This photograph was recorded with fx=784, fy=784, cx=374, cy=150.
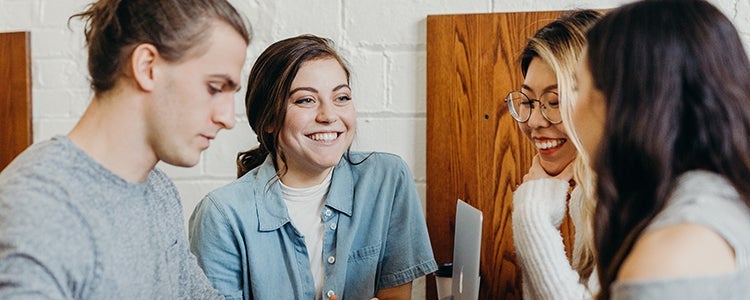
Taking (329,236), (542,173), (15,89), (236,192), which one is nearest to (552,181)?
(542,173)

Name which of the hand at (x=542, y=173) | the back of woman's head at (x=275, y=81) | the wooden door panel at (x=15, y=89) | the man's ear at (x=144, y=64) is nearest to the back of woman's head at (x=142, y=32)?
the man's ear at (x=144, y=64)

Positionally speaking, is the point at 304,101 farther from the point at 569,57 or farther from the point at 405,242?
the point at 569,57

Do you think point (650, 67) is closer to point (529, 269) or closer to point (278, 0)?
point (529, 269)

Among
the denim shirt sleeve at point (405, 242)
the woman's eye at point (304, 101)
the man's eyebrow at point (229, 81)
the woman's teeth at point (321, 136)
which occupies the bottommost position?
the denim shirt sleeve at point (405, 242)

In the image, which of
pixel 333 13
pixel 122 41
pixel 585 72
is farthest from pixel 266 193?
pixel 585 72

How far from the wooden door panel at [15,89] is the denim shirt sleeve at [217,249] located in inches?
24.9

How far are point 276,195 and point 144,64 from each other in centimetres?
55

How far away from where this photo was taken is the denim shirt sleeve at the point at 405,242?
59.8 inches

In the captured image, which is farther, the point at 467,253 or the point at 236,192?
the point at 236,192

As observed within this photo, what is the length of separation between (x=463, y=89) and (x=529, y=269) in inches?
19.7

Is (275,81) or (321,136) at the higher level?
(275,81)

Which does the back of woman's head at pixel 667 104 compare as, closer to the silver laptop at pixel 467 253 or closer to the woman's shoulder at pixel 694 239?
the woman's shoulder at pixel 694 239

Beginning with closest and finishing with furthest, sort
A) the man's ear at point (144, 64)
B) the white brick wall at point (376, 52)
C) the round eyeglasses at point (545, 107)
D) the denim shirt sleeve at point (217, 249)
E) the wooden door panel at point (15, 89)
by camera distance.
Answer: the man's ear at point (144, 64)
the round eyeglasses at point (545, 107)
the denim shirt sleeve at point (217, 249)
the white brick wall at point (376, 52)
the wooden door panel at point (15, 89)

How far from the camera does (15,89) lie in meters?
1.80
